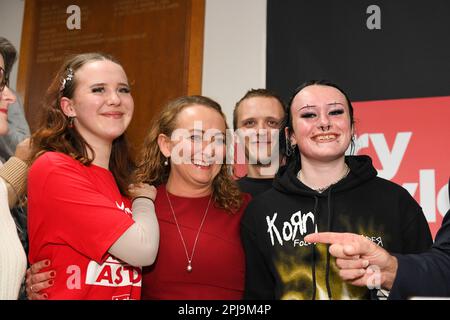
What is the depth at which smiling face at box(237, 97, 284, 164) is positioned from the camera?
2.28 metres

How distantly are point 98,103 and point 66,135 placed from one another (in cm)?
15

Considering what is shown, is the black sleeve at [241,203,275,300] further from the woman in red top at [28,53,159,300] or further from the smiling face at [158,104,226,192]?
the woman in red top at [28,53,159,300]

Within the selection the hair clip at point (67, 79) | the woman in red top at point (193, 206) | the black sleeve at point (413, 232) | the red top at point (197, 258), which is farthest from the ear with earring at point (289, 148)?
the hair clip at point (67, 79)

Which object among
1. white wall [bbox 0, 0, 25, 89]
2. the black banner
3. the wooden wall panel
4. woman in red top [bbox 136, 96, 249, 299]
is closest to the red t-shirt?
woman in red top [bbox 136, 96, 249, 299]

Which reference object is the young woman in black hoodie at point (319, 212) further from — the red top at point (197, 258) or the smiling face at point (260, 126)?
the smiling face at point (260, 126)

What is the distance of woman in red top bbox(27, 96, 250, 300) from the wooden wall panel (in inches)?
56.7

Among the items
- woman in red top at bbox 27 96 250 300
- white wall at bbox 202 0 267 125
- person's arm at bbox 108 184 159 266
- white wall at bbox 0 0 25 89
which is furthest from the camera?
white wall at bbox 0 0 25 89

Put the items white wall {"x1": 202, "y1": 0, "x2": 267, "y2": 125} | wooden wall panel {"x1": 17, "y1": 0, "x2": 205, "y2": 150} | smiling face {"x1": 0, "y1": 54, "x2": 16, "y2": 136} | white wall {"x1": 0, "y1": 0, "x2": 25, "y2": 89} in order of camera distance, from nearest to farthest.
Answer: smiling face {"x1": 0, "y1": 54, "x2": 16, "y2": 136} → white wall {"x1": 202, "y1": 0, "x2": 267, "y2": 125} → wooden wall panel {"x1": 17, "y1": 0, "x2": 205, "y2": 150} → white wall {"x1": 0, "y1": 0, "x2": 25, "y2": 89}

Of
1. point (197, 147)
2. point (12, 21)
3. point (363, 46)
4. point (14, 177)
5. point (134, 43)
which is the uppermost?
point (12, 21)

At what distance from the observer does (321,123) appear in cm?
168

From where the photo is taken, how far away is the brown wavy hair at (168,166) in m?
1.83

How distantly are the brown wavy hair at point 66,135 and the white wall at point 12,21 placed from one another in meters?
2.42

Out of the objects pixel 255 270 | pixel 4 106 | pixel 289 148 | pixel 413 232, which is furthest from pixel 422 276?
pixel 4 106

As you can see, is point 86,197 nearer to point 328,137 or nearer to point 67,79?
point 67,79
